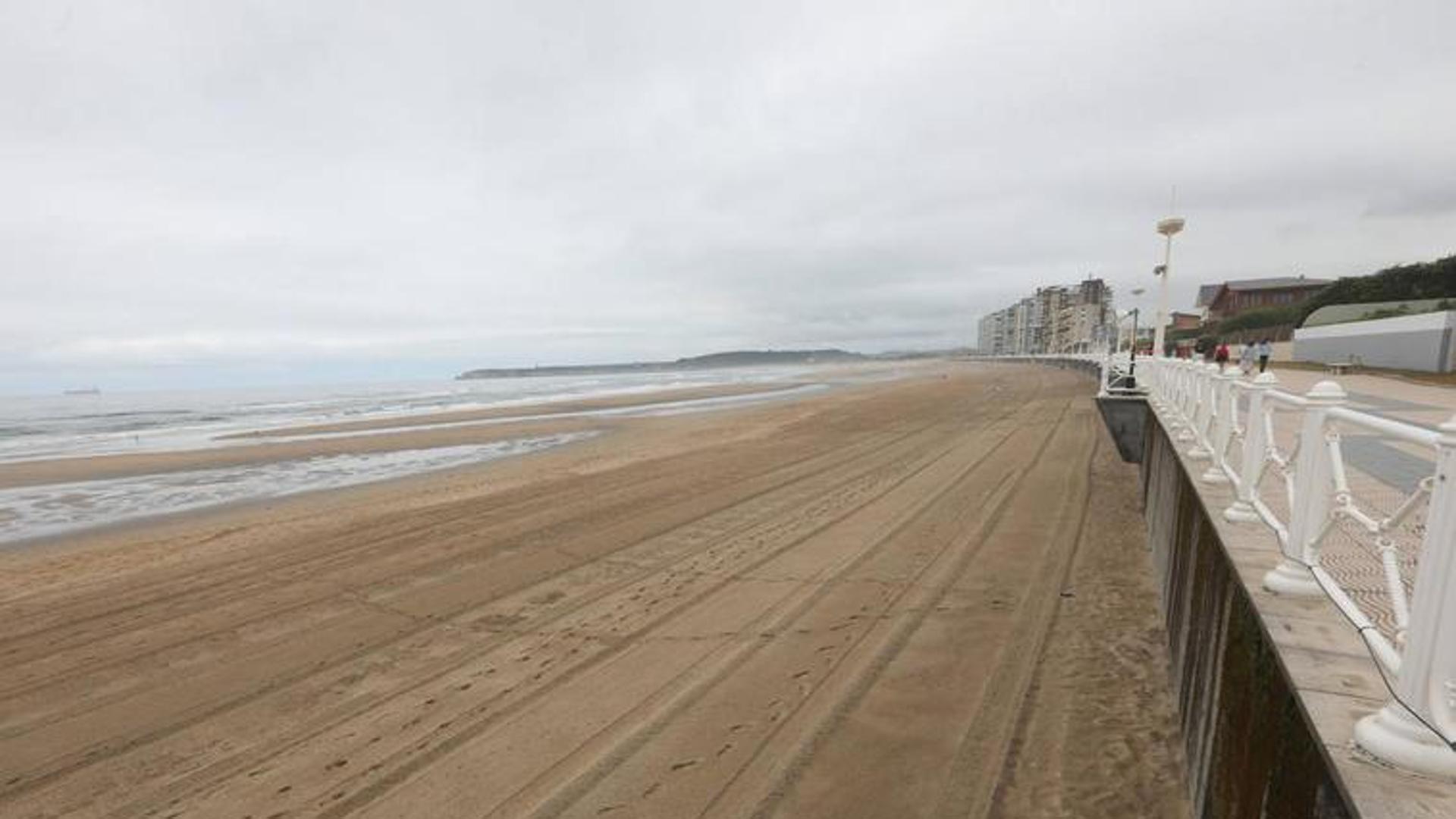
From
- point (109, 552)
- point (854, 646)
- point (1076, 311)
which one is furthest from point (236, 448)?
point (1076, 311)

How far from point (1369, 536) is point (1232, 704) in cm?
128

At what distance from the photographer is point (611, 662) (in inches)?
202

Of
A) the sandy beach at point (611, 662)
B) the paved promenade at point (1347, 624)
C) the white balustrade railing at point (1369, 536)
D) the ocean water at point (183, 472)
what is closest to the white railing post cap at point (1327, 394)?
the white balustrade railing at point (1369, 536)

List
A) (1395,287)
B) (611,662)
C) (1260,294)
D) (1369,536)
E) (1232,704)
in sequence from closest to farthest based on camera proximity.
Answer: (1232,704) → (1369,536) → (611,662) → (1395,287) → (1260,294)

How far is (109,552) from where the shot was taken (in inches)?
370

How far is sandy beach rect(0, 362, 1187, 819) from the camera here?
369cm

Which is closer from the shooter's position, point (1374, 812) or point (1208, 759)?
point (1374, 812)

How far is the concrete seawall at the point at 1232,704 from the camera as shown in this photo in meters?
2.08

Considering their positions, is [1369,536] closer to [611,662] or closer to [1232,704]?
[1232,704]

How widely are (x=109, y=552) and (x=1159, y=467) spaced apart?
1414 cm

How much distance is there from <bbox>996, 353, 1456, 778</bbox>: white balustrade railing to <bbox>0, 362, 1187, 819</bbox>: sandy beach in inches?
52.8

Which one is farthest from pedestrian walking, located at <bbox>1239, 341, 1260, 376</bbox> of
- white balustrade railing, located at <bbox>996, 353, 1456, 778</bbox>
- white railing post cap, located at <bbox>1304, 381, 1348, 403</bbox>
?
white railing post cap, located at <bbox>1304, 381, 1348, 403</bbox>

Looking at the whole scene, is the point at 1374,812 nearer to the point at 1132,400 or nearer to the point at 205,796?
the point at 205,796

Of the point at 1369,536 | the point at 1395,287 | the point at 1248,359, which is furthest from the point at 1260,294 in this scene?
the point at 1369,536
